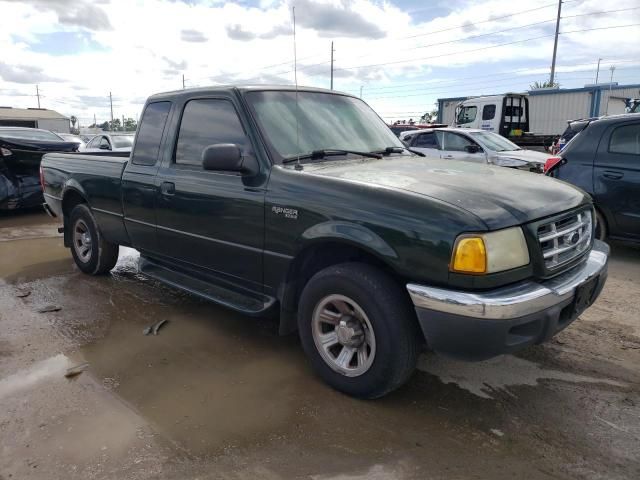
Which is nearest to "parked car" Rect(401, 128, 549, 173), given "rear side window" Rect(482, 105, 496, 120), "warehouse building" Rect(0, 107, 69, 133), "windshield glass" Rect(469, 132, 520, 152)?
"windshield glass" Rect(469, 132, 520, 152)

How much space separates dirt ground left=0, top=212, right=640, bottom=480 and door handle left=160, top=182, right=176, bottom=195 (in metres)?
1.13

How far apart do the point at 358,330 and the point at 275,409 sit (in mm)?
687

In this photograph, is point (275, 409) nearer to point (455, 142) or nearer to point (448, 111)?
point (455, 142)

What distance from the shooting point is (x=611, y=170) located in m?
6.11

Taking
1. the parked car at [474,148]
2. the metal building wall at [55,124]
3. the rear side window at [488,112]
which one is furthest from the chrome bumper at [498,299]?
the metal building wall at [55,124]

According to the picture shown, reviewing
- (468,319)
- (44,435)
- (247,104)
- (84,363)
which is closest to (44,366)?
(84,363)

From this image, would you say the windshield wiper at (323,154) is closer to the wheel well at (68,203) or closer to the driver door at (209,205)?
the driver door at (209,205)

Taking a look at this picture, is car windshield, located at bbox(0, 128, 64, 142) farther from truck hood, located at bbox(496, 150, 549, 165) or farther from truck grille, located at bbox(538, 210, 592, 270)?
truck grille, located at bbox(538, 210, 592, 270)

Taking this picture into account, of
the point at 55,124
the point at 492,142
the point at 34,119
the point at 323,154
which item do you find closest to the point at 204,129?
the point at 323,154

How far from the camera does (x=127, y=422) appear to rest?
2.96m

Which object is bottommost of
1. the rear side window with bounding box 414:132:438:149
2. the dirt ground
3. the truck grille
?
the dirt ground

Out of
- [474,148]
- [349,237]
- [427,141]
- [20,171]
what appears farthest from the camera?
[427,141]

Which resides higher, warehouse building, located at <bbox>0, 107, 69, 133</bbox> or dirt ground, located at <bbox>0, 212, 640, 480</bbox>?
warehouse building, located at <bbox>0, 107, 69, 133</bbox>

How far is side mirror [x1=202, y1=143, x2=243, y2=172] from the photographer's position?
331cm
